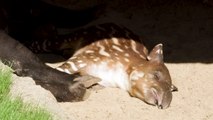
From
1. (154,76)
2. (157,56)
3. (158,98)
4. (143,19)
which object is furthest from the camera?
(143,19)

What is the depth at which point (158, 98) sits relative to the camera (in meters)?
5.23

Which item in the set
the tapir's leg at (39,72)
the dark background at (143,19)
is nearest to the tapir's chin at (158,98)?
the tapir's leg at (39,72)

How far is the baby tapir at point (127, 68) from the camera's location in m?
5.29

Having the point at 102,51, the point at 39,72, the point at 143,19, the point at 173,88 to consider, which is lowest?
the point at 39,72

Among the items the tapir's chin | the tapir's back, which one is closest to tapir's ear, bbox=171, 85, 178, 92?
the tapir's chin

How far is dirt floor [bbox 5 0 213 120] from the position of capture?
4.93 meters

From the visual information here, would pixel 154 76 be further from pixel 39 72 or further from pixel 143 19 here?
pixel 143 19

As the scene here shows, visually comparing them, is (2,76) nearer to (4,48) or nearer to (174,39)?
(4,48)

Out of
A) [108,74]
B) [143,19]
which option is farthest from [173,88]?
[143,19]

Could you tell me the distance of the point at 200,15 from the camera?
7363 mm

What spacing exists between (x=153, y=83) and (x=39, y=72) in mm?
839

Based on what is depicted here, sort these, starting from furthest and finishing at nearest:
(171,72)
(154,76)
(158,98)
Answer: (171,72) → (154,76) → (158,98)

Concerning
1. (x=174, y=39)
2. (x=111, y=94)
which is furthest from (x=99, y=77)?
(x=174, y=39)

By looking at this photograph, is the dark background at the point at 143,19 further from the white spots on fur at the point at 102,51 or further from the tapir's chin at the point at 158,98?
the tapir's chin at the point at 158,98
